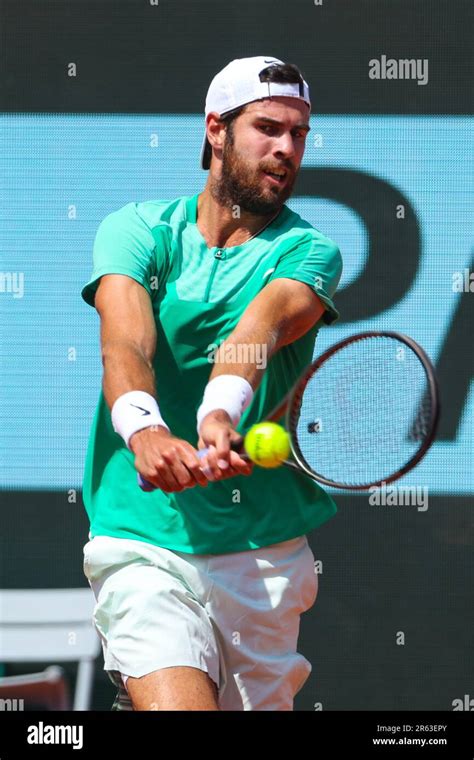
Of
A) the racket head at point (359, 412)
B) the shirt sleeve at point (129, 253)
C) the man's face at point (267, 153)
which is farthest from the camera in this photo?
the man's face at point (267, 153)

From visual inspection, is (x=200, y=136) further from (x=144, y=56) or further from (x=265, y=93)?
(x=265, y=93)

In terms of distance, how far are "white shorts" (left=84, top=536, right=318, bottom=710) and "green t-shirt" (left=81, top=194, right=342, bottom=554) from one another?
0.04m

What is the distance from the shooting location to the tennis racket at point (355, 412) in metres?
2.51

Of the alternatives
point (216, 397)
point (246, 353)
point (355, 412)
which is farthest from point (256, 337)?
point (355, 412)

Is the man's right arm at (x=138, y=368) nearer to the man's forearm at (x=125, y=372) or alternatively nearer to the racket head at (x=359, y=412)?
the man's forearm at (x=125, y=372)

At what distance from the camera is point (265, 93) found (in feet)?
8.77

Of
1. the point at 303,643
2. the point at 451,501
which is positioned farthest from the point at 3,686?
the point at 451,501

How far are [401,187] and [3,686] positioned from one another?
188cm

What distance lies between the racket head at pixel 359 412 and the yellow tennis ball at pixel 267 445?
0.07 metres

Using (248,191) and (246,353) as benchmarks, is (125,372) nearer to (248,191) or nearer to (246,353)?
(246,353)

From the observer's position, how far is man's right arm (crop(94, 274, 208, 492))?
7.18 ft

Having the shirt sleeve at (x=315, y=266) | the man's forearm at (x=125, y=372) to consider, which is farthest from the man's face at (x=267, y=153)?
the man's forearm at (x=125, y=372)

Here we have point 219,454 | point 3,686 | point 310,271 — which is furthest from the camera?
point 3,686

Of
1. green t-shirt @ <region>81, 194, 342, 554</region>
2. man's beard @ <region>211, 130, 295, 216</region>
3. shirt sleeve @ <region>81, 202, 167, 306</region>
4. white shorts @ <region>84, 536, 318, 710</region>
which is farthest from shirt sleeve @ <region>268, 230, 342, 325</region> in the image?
Answer: white shorts @ <region>84, 536, 318, 710</region>
